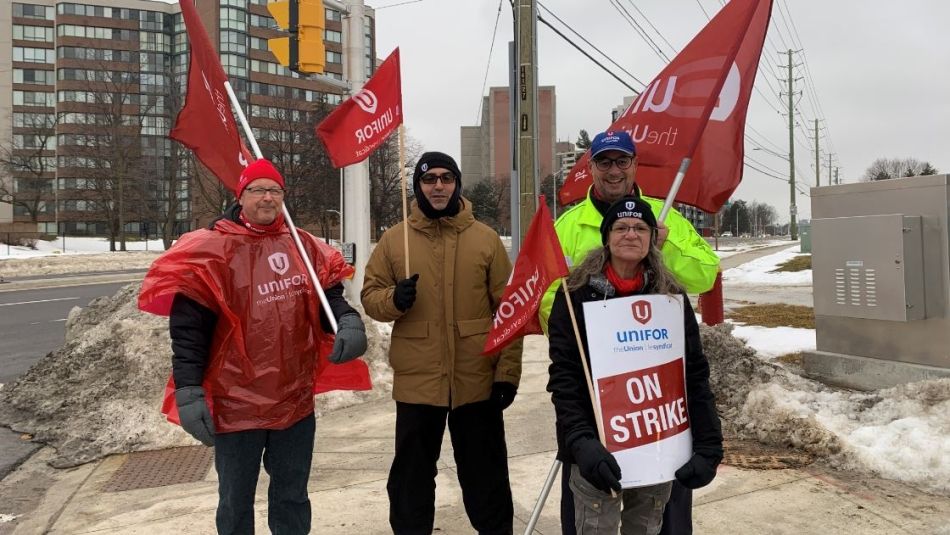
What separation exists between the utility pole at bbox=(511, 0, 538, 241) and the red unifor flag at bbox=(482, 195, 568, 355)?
24.5 ft

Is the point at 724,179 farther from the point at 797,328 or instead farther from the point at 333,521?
the point at 797,328

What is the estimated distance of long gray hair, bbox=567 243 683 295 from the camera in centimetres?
249

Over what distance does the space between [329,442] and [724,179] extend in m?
3.53

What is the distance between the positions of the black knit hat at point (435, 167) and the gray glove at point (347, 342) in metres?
0.66

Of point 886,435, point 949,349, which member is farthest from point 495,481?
point 949,349

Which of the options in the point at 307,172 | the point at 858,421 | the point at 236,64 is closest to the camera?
the point at 858,421

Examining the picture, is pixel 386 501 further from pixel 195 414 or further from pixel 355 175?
pixel 355 175

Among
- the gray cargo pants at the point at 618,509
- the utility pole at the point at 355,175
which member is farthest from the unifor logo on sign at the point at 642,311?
the utility pole at the point at 355,175

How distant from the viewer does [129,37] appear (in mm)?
77250

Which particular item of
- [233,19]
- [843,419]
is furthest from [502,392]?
[233,19]

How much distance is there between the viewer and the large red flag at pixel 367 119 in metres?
4.04

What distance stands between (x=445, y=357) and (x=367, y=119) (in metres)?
1.70

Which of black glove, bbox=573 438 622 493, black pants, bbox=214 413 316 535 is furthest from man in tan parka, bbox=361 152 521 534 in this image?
black glove, bbox=573 438 622 493

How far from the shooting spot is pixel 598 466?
2219 mm
